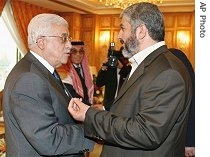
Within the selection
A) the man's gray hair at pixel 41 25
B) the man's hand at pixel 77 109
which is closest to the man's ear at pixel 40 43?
the man's gray hair at pixel 41 25

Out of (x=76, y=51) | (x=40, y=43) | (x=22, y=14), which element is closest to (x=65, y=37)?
(x=40, y=43)

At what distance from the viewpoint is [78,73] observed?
4254 millimetres

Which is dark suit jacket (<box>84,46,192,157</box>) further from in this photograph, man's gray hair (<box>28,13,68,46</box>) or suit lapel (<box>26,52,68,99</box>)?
man's gray hair (<box>28,13,68,46</box>)

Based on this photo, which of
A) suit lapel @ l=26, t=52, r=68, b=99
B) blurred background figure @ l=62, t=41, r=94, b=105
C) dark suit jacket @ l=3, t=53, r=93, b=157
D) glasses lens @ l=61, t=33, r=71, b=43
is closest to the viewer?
dark suit jacket @ l=3, t=53, r=93, b=157

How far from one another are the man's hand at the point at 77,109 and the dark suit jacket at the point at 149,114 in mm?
34

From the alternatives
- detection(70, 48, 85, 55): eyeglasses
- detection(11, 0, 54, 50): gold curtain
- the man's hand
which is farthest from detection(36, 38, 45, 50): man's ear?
detection(11, 0, 54, 50): gold curtain

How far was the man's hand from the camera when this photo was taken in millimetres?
1585

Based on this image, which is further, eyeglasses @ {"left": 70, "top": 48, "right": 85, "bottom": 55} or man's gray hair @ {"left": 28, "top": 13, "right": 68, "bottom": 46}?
eyeglasses @ {"left": 70, "top": 48, "right": 85, "bottom": 55}

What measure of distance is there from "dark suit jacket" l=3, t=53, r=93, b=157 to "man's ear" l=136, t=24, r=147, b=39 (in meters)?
0.50

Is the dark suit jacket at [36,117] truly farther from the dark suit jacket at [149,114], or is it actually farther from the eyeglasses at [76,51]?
the eyeglasses at [76,51]

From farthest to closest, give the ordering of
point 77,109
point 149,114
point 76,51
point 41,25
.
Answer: point 76,51
point 41,25
point 77,109
point 149,114

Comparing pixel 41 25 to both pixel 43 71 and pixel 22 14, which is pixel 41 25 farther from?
pixel 22 14

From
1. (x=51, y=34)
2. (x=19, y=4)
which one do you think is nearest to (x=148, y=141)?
(x=51, y=34)

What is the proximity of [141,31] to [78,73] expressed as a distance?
2.69 metres
